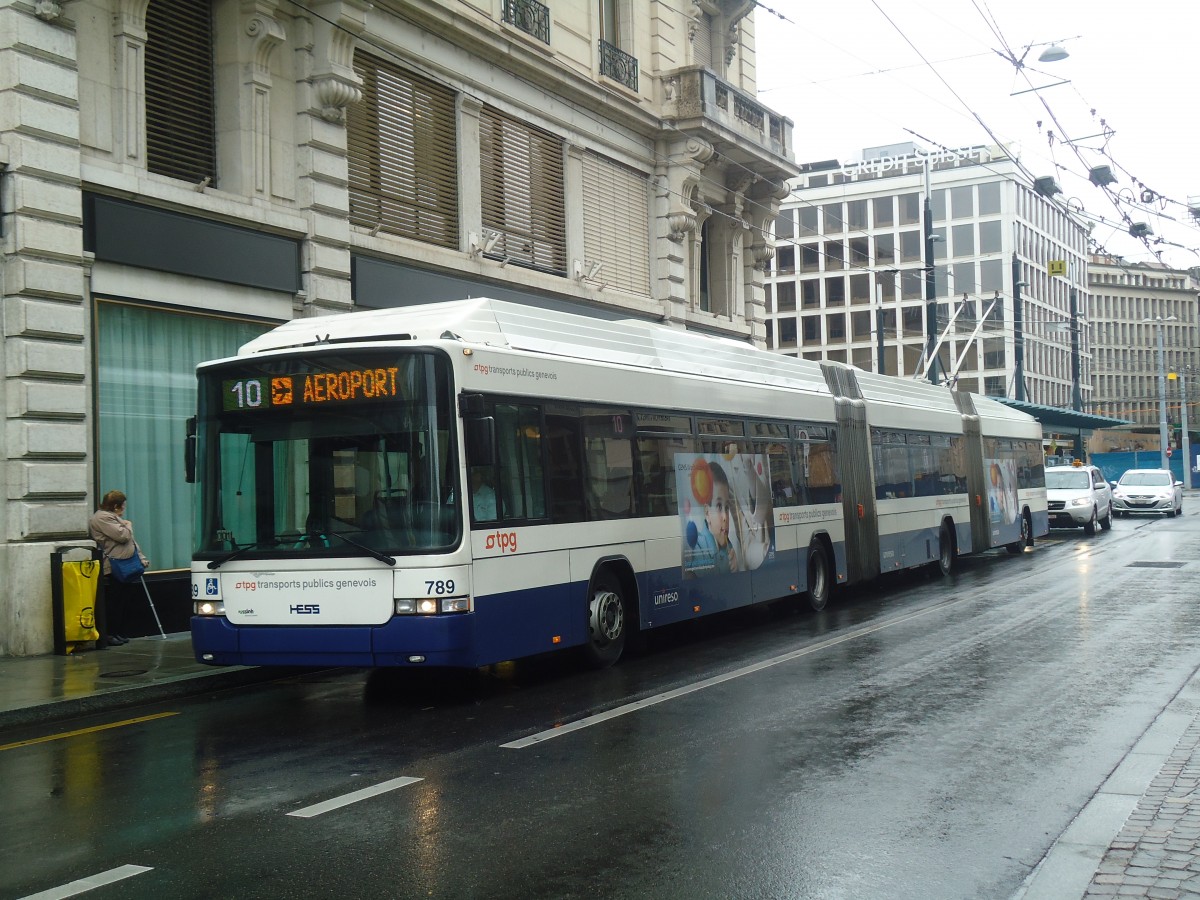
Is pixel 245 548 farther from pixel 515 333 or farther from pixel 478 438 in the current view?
pixel 515 333

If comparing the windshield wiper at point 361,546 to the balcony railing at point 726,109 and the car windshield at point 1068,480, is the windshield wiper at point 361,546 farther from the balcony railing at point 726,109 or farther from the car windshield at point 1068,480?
the car windshield at point 1068,480

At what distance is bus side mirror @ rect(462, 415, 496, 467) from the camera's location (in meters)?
9.45

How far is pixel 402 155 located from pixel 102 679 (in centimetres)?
1030

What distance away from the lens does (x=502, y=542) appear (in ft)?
32.5

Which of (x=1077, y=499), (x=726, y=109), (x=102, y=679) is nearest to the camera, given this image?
(x=102, y=679)

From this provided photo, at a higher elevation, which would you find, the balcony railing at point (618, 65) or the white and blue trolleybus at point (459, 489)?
the balcony railing at point (618, 65)

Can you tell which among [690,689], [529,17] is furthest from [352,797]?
[529,17]

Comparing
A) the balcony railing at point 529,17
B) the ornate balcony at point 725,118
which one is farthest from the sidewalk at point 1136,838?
the ornate balcony at point 725,118

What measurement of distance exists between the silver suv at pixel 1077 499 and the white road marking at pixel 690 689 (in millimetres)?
20222

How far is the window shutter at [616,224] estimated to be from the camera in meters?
23.9

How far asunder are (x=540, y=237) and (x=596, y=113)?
2.86 meters

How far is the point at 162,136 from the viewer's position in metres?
15.4

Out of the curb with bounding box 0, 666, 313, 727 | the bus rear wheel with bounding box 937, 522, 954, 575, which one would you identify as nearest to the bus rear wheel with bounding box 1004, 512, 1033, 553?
the bus rear wheel with bounding box 937, 522, 954, 575

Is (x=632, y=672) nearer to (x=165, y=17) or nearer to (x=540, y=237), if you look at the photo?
(x=165, y=17)
